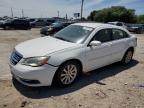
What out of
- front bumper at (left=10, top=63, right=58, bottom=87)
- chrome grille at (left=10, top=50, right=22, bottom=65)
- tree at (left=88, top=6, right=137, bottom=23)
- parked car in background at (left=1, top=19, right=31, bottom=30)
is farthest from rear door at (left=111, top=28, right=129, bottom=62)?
tree at (left=88, top=6, right=137, bottom=23)

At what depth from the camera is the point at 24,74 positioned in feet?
14.4

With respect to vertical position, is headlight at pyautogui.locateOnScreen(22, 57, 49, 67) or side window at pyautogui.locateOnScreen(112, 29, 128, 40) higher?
side window at pyautogui.locateOnScreen(112, 29, 128, 40)

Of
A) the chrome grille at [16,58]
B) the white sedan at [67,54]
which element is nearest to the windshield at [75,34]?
the white sedan at [67,54]

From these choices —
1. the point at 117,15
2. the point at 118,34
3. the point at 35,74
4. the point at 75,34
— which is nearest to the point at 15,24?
→ the point at 118,34

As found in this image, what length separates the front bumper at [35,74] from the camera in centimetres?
439

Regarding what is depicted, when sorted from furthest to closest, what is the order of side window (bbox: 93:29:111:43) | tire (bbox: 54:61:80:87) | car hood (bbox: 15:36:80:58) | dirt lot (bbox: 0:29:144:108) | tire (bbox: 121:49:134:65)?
tire (bbox: 121:49:134:65), side window (bbox: 93:29:111:43), tire (bbox: 54:61:80:87), car hood (bbox: 15:36:80:58), dirt lot (bbox: 0:29:144:108)

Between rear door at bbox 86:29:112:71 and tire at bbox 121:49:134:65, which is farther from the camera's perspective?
tire at bbox 121:49:134:65

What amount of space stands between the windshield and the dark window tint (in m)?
0.27

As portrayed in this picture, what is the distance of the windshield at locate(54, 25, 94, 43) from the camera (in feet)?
18.2

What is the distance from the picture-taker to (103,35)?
20.0 ft

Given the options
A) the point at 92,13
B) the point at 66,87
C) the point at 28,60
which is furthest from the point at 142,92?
the point at 92,13

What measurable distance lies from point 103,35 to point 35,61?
248 centimetres

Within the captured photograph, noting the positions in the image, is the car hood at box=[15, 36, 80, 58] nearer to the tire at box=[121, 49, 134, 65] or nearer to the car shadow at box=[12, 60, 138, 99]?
the car shadow at box=[12, 60, 138, 99]

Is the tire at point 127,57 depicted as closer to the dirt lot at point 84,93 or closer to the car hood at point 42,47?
the dirt lot at point 84,93
